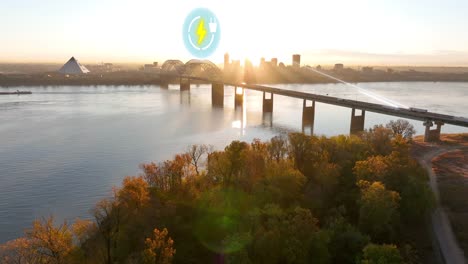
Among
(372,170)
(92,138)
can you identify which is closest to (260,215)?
(372,170)

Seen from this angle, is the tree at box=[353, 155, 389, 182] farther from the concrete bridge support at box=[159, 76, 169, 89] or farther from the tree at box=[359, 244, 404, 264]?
the concrete bridge support at box=[159, 76, 169, 89]

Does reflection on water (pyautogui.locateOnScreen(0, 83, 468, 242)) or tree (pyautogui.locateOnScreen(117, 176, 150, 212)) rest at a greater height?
tree (pyautogui.locateOnScreen(117, 176, 150, 212))

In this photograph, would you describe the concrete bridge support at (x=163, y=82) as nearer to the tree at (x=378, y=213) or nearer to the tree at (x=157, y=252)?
the tree at (x=378, y=213)

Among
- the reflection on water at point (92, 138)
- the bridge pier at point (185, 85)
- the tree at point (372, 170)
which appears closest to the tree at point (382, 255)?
the tree at point (372, 170)

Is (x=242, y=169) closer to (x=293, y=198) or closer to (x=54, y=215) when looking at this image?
(x=293, y=198)

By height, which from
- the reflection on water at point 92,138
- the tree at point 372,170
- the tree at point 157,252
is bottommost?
the reflection on water at point 92,138

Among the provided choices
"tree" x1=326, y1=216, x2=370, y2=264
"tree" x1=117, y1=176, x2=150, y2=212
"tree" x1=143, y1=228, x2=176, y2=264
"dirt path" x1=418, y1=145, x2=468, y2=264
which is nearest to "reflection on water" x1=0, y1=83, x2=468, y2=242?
"tree" x1=117, y1=176, x2=150, y2=212

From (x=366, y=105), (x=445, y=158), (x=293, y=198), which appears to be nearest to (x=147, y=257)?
(x=293, y=198)
